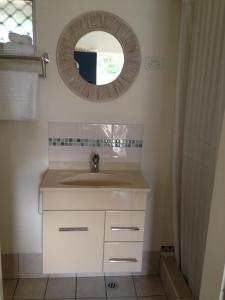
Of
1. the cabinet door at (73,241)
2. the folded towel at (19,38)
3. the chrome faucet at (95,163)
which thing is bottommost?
the cabinet door at (73,241)

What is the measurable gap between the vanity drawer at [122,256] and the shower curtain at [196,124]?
0.31m

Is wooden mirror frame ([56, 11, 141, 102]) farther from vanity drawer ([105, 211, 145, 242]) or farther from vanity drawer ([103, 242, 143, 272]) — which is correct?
vanity drawer ([103, 242, 143, 272])

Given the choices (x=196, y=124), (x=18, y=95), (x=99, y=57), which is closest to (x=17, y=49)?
(x=18, y=95)

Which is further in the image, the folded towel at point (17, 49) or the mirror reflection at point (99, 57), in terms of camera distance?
the mirror reflection at point (99, 57)

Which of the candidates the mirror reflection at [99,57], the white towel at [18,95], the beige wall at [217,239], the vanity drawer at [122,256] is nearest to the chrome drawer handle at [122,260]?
the vanity drawer at [122,256]

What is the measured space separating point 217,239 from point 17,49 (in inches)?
61.8

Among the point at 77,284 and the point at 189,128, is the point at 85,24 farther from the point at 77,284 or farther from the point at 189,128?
the point at 77,284

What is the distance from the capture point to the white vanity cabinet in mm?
1708

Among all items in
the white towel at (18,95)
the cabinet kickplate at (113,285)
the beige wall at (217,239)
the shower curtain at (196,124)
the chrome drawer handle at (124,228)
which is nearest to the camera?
the beige wall at (217,239)

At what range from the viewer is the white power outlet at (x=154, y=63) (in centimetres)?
189

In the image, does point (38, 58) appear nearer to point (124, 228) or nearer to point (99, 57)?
point (99, 57)

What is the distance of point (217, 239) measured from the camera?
90 cm

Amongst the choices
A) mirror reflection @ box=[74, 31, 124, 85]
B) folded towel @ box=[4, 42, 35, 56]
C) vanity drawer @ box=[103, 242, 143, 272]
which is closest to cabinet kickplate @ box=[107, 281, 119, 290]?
vanity drawer @ box=[103, 242, 143, 272]

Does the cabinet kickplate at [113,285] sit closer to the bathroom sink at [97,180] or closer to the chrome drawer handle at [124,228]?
the chrome drawer handle at [124,228]
